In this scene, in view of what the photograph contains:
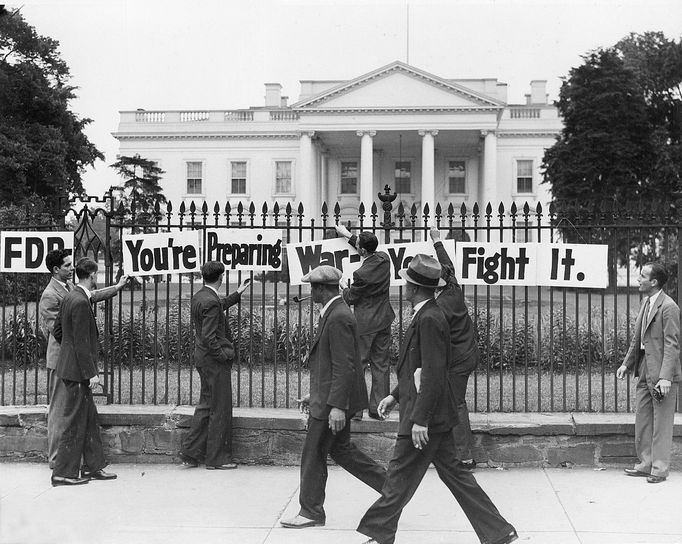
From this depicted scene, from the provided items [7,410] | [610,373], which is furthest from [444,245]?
[610,373]

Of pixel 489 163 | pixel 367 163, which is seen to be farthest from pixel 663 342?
pixel 489 163

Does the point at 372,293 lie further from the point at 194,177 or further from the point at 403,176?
the point at 194,177

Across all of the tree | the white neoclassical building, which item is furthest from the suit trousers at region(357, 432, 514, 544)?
the white neoclassical building

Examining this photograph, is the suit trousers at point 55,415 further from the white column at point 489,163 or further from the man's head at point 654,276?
the white column at point 489,163

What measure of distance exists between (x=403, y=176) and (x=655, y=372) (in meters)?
47.4

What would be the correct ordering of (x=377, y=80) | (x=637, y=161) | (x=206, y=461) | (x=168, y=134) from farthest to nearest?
(x=168, y=134), (x=377, y=80), (x=637, y=161), (x=206, y=461)

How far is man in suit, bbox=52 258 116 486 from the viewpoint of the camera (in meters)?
6.30

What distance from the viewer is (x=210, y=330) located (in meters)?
6.71

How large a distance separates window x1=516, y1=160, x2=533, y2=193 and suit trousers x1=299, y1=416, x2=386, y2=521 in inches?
1916

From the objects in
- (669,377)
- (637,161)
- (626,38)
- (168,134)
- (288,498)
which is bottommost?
(288,498)

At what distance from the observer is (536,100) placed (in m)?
56.1

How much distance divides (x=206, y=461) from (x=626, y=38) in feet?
142

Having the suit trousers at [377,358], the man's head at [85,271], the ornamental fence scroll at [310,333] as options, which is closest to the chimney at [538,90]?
the ornamental fence scroll at [310,333]

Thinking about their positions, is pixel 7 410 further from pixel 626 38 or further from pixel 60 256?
pixel 626 38
